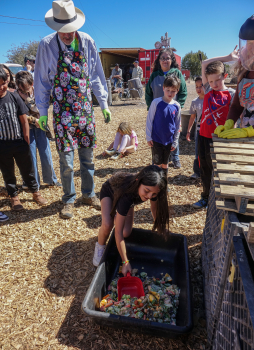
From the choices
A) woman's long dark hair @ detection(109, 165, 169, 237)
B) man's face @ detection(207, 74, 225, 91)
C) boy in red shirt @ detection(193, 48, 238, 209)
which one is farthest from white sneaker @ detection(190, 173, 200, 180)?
woman's long dark hair @ detection(109, 165, 169, 237)

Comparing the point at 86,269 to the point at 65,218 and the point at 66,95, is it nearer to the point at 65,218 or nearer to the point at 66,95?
the point at 65,218

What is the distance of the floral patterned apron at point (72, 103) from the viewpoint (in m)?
2.84

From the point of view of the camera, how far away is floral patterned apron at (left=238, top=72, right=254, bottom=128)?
7.20ft

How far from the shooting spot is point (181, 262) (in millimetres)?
2287

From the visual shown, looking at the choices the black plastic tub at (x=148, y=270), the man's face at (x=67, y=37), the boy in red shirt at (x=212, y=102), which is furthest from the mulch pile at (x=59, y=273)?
the man's face at (x=67, y=37)

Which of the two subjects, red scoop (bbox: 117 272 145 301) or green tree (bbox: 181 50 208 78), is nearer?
red scoop (bbox: 117 272 145 301)

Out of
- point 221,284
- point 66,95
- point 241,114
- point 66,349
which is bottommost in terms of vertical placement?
point 66,349

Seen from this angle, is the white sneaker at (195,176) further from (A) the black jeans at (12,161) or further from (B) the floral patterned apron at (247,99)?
(A) the black jeans at (12,161)

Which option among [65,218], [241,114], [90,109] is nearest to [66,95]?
[90,109]

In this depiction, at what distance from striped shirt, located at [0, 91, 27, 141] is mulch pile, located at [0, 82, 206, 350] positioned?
112 cm

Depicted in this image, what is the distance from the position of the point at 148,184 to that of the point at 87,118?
1.57 m

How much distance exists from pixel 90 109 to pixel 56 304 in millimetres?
2219

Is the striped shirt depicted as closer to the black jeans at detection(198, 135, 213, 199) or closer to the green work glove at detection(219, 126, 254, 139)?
the black jeans at detection(198, 135, 213, 199)

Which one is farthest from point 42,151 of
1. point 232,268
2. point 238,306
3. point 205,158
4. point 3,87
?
point 238,306
